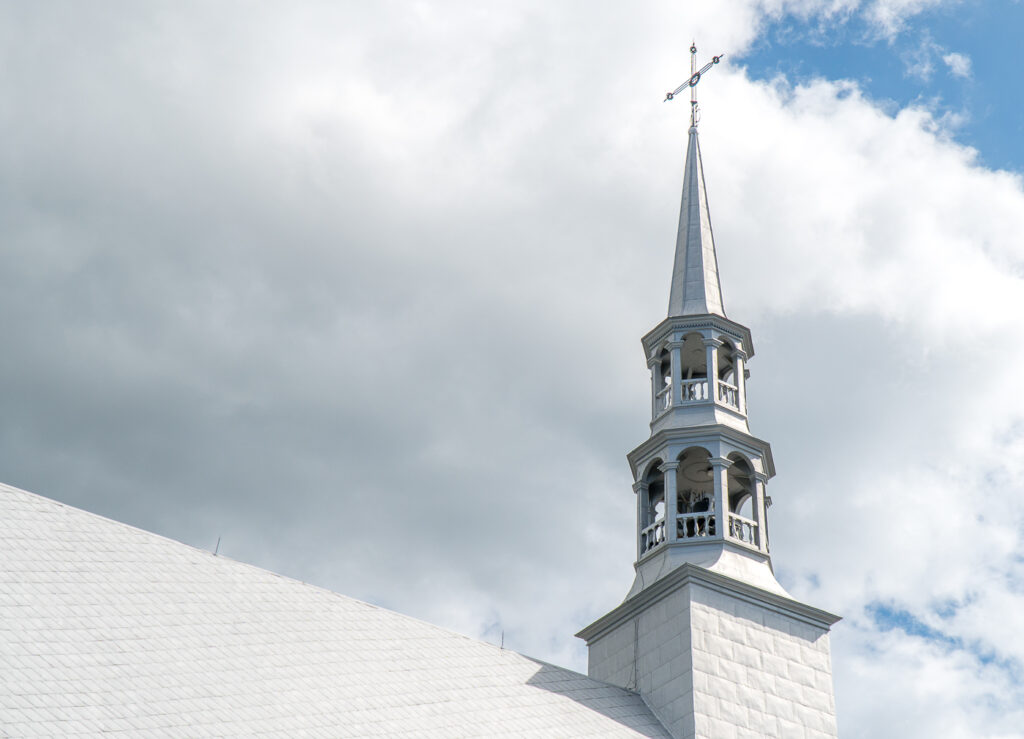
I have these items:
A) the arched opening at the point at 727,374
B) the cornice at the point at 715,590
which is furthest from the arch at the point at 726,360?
the cornice at the point at 715,590

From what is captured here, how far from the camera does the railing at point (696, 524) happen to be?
109 ft

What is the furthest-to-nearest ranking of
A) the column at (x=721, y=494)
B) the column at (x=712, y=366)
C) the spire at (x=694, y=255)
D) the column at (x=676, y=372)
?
1. the spire at (x=694, y=255)
2. the column at (x=676, y=372)
3. the column at (x=712, y=366)
4. the column at (x=721, y=494)

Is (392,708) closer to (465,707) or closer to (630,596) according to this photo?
(465,707)

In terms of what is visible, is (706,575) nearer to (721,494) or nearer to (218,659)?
(721,494)

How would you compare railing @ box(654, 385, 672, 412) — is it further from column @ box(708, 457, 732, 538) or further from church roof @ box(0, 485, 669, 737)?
church roof @ box(0, 485, 669, 737)

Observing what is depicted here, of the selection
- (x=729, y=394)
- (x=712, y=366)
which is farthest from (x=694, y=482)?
(x=712, y=366)

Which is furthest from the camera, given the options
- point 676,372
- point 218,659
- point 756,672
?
point 676,372

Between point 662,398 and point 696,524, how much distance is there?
441 centimetres

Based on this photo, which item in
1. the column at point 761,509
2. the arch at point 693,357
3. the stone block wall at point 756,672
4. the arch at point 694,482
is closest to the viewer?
the stone block wall at point 756,672

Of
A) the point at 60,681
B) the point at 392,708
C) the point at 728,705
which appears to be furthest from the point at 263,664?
the point at 728,705

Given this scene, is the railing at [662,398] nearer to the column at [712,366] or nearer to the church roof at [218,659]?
the column at [712,366]

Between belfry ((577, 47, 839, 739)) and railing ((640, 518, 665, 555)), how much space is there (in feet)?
0.09

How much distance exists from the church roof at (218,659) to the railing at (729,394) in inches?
377

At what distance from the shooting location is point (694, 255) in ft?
128
